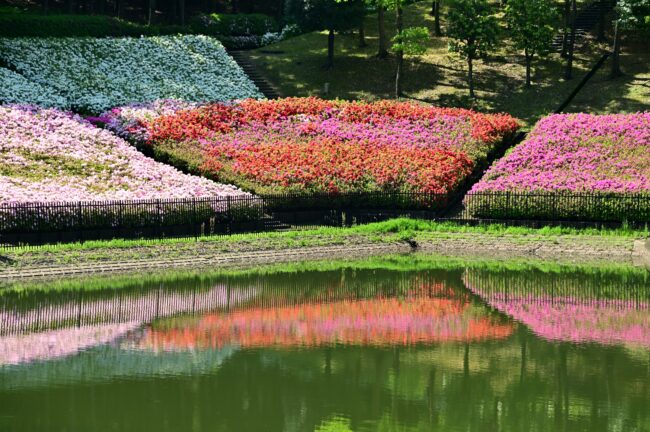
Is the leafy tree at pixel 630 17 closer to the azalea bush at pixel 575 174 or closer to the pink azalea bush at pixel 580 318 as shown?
the azalea bush at pixel 575 174

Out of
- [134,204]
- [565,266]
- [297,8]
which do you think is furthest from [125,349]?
[297,8]

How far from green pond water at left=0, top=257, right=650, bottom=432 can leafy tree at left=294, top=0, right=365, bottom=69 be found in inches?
1356

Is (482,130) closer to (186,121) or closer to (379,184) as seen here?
(379,184)

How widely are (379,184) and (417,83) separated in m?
20.0

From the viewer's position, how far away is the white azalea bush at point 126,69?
58.4 metres

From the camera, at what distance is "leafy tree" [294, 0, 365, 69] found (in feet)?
222

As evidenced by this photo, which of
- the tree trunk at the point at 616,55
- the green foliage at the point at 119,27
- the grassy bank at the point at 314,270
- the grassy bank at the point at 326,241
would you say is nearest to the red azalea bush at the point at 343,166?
the grassy bank at the point at 326,241

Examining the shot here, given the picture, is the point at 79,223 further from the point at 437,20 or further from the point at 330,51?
the point at 437,20

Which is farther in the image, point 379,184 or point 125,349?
point 379,184

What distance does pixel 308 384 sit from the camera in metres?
22.3

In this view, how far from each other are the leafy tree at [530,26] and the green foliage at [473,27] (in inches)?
48.4

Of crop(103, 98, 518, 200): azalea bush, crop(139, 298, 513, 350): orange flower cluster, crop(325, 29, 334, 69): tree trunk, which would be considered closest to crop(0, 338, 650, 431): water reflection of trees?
crop(139, 298, 513, 350): orange flower cluster

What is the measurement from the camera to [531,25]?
205 feet

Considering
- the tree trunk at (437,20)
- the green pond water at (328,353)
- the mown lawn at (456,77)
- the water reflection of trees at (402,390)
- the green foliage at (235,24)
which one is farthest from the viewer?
the green foliage at (235,24)
